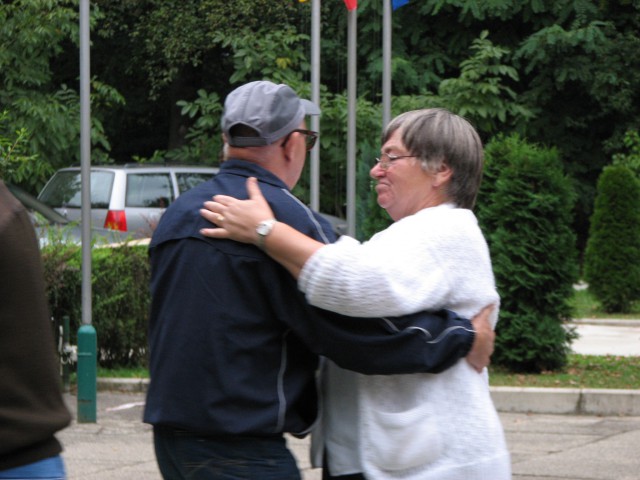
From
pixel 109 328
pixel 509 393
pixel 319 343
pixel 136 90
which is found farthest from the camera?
pixel 136 90

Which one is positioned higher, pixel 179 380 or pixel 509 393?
pixel 179 380

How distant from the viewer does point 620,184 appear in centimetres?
1769

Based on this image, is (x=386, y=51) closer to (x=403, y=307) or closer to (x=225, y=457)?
(x=403, y=307)

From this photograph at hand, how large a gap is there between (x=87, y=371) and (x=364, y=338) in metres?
6.09

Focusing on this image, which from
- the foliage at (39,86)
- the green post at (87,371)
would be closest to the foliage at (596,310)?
the foliage at (39,86)

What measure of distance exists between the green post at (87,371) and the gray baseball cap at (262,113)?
5.88 metres

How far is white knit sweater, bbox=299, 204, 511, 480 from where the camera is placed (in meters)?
2.59

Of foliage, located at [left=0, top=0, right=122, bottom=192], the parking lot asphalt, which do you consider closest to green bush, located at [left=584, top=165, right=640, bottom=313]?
foliage, located at [left=0, top=0, right=122, bottom=192]

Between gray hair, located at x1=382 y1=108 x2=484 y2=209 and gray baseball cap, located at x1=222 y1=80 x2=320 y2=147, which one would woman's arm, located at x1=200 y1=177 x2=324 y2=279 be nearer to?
gray baseball cap, located at x1=222 y1=80 x2=320 y2=147

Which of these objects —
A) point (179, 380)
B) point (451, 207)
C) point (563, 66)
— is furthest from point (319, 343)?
point (563, 66)

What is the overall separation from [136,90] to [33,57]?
436 inches

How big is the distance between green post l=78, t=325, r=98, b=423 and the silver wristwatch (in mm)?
6018

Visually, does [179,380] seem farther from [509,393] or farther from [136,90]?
[136,90]

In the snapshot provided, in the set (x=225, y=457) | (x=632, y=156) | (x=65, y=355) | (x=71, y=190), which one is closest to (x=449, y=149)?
(x=225, y=457)
